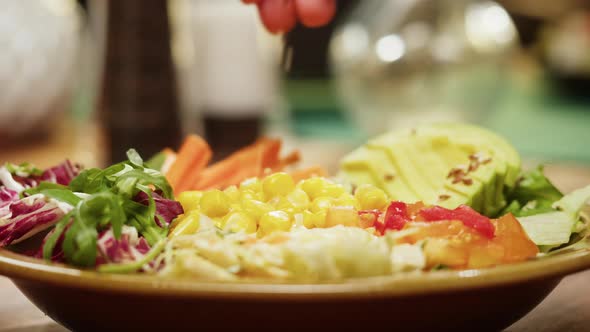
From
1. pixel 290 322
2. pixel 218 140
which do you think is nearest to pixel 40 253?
pixel 290 322

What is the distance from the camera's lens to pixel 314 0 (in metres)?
1.44

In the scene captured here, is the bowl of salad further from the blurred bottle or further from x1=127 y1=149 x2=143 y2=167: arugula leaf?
the blurred bottle

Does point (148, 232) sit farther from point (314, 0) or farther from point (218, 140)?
point (218, 140)

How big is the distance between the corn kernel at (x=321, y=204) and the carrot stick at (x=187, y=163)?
0.33 m

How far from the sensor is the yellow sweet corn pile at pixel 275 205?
1245 millimetres

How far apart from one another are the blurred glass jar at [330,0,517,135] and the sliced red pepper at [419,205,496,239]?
283 centimetres

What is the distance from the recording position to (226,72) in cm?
377

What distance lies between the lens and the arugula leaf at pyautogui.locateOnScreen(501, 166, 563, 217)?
1569 millimetres

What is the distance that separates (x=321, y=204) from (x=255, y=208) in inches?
4.3

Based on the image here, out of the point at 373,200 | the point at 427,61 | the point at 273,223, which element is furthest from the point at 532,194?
the point at 427,61

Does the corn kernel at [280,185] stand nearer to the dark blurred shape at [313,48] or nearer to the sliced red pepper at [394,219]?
the sliced red pepper at [394,219]

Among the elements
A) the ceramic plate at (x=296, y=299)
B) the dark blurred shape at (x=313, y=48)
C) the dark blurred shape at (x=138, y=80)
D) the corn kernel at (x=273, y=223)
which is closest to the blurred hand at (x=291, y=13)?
the corn kernel at (x=273, y=223)

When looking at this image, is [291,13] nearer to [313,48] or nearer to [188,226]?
[188,226]

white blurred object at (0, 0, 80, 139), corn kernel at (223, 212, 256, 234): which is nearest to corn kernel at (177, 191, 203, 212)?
corn kernel at (223, 212, 256, 234)
